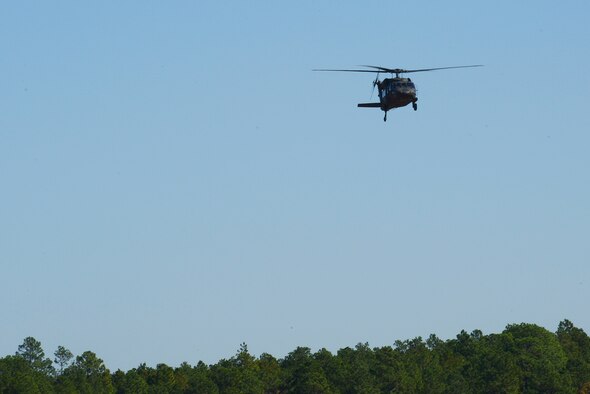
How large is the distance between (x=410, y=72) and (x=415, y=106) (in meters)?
3.31

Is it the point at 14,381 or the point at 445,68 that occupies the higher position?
the point at 14,381

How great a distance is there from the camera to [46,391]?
7840 inches

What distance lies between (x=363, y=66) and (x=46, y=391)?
89.5 meters

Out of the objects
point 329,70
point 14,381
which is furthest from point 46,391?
point 329,70

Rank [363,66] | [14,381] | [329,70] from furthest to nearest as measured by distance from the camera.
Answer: [14,381] < [363,66] < [329,70]

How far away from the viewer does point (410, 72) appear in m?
130

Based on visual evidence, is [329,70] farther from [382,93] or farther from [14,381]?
[14,381]

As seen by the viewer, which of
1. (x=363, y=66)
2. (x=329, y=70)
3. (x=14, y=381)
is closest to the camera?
(x=329, y=70)

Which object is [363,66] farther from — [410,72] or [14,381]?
[14,381]

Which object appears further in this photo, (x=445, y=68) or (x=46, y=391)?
(x=46, y=391)

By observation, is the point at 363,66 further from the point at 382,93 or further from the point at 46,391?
the point at 46,391

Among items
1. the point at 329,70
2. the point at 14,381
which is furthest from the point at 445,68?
the point at 14,381

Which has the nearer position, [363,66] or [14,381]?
[363,66]

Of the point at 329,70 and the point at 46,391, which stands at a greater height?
the point at 46,391
